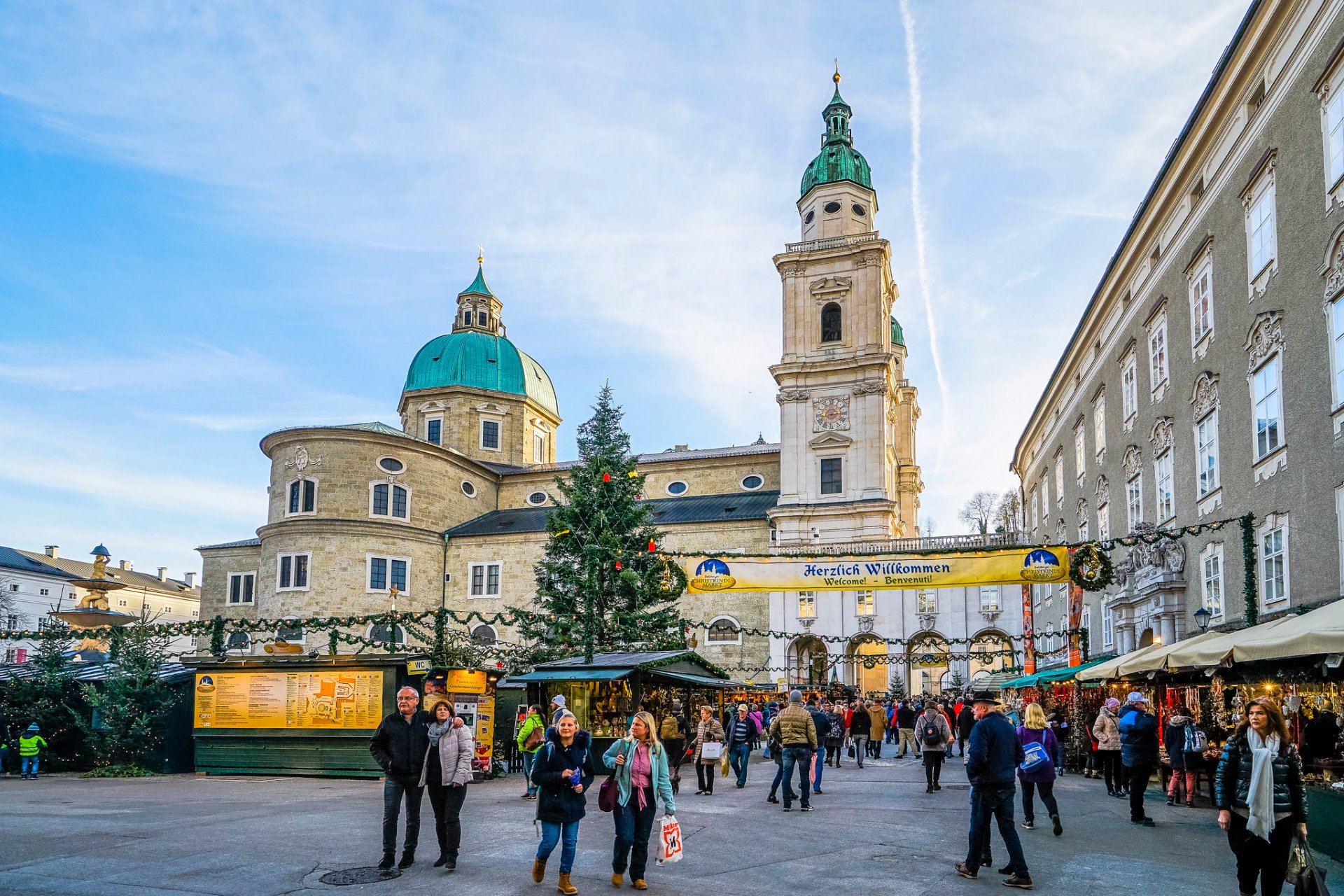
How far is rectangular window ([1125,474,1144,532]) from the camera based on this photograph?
79.5 feet

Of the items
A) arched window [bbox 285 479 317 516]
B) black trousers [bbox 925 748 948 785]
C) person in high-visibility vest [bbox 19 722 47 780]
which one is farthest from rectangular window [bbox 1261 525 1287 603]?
arched window [bbox 285 479 317 516]

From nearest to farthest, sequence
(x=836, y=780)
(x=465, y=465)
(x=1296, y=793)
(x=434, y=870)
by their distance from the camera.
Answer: (x=1296, y=793), (x=434, y=870), (x=836, y=780), (x=465, y=465)

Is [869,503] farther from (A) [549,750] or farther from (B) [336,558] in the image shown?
(A) [549,750]

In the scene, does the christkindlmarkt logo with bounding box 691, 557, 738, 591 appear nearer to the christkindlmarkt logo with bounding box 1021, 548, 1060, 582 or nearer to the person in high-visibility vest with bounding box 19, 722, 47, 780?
the christkindlmarkt logo with bounding box 1021, 548, 1060, 582

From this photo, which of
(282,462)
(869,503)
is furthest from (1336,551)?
(282,462)

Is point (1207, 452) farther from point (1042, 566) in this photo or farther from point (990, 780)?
point (990, 780)

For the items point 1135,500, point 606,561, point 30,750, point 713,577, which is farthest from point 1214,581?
point 30,750

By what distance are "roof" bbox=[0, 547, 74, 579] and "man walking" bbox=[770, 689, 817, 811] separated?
298ft

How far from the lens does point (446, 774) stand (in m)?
9.46

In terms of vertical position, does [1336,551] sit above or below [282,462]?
below

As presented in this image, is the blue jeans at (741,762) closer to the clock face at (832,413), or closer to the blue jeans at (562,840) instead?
the blue jeans at (562,840)

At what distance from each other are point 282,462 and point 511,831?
4735 centimetres

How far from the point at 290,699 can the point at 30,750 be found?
5553 mm

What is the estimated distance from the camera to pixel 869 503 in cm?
5138
